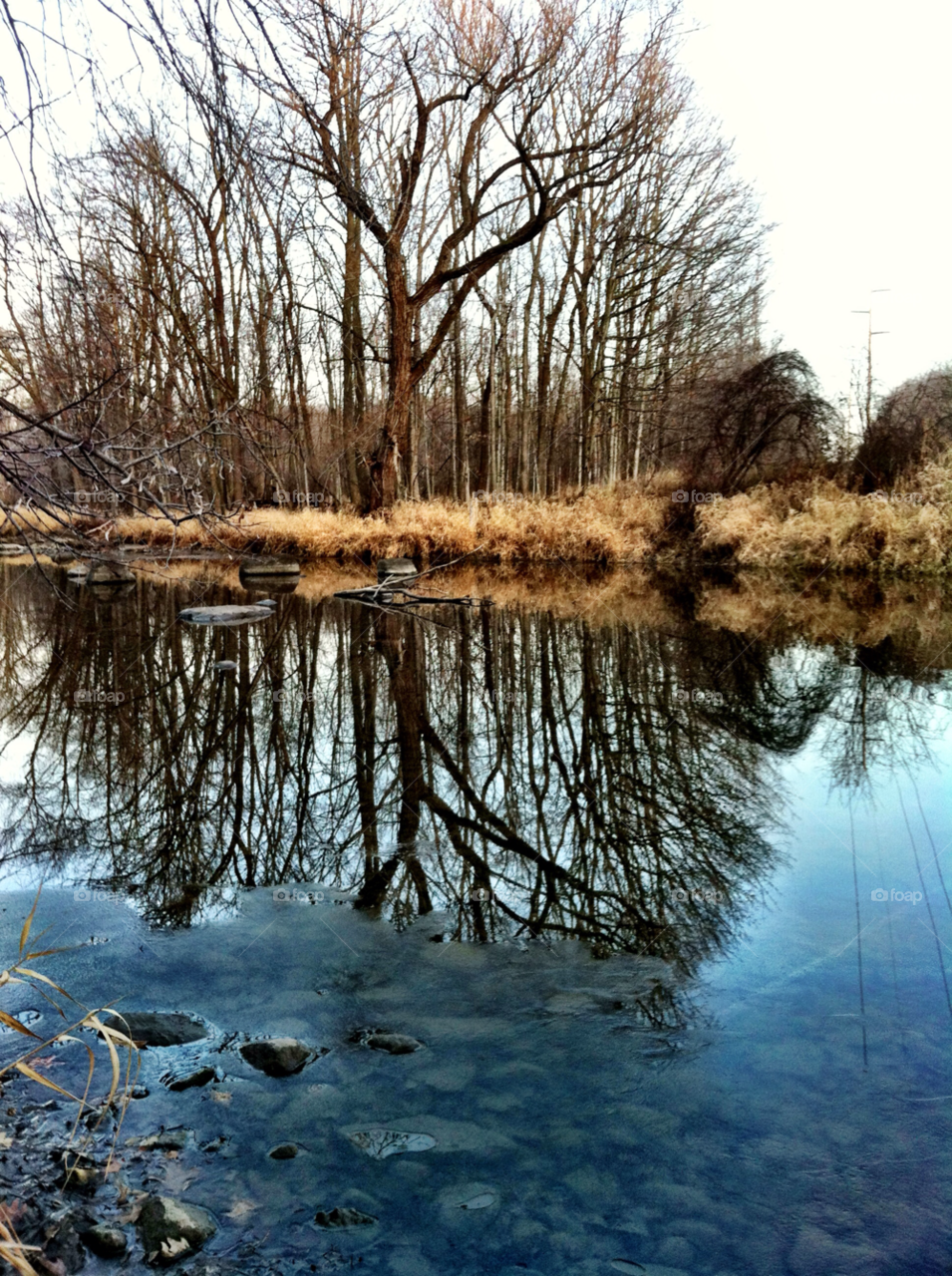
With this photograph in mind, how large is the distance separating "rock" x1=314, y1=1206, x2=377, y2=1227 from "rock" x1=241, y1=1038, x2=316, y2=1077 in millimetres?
703

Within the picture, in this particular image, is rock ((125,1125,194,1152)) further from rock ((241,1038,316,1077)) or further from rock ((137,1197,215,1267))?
rock ((241,1038,316,1077))

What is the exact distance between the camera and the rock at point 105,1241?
247 cm

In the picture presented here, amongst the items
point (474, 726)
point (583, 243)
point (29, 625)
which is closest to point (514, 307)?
point (583, 243)

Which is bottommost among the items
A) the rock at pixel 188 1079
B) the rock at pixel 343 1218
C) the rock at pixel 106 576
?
the rock at pixel 343 1218

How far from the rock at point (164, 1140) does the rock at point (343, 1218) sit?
1.80ft

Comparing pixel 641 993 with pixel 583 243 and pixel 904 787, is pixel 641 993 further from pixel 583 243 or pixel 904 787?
pixel 583 243

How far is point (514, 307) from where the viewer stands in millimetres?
27422

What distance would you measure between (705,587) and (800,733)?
1024 cm

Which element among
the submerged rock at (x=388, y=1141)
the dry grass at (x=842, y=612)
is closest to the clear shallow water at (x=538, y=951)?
the submerged rock at (x=388, y=1141)

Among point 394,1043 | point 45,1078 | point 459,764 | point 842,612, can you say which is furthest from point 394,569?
point 45,1078

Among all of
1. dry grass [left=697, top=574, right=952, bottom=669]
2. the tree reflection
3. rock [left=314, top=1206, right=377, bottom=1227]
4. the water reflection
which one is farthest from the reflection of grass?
dry grass [left=697, top=574, right=952, bottom=669]

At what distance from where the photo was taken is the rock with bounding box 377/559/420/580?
60.4ft

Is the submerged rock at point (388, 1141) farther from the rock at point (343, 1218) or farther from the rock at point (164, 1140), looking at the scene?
the rock at point (164, 1140)

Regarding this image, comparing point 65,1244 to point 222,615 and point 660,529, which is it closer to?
point 222,615
